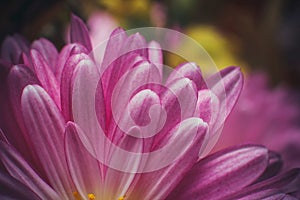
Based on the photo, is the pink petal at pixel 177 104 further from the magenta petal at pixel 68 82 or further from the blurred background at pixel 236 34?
the blurred background at pixel 236 34

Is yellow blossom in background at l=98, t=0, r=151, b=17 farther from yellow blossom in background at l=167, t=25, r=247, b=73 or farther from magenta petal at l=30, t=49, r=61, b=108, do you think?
magenta petal at l=30, t=49, r=61, b=108

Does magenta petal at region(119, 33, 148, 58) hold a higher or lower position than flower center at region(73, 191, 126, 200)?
higher

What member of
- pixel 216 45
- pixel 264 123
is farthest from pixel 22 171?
pixel 216 45

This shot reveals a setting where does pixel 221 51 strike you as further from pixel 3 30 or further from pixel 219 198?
pixel 219 198

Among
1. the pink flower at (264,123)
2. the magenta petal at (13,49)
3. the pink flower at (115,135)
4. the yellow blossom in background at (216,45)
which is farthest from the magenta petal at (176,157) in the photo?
the yellow blossom in background at (216,45)

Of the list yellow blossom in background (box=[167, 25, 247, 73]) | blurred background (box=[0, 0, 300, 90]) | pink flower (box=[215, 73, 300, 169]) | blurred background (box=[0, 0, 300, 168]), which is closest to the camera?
blurred background (box=[0, 0, 300, 168])

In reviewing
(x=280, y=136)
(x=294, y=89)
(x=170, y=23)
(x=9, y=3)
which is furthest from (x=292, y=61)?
(x=9, y=3)

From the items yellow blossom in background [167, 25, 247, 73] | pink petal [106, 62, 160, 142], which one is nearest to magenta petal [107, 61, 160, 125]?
pink petal [106, 62, 160, 142]

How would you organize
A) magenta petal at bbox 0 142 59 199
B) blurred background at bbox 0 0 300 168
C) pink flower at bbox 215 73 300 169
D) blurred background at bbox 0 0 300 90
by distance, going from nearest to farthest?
magenta petal at bbox 0 142 59 199
blurred background at bbox 0 0 300 168
pink flower at bbox 215 73 300 169
blurred background at bbox 0 0 300 90

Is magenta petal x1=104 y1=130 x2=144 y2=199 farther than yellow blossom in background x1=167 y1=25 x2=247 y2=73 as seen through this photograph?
No

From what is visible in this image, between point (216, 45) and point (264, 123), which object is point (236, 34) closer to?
point (216, 45)
